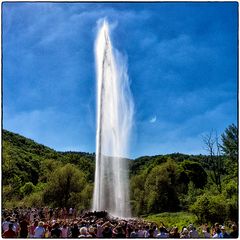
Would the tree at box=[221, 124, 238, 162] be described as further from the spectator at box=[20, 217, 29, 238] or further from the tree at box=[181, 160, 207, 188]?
the spectator at box=[20, 217, 29, 238]

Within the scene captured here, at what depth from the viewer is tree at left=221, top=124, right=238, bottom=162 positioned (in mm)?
25922

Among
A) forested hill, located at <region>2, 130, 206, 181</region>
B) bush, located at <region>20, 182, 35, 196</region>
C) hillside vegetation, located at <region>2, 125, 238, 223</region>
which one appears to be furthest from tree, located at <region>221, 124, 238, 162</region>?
bush, located at <region>20, 182, 35, 196</region>

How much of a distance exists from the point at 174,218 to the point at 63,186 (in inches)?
232

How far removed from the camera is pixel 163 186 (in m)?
26.8

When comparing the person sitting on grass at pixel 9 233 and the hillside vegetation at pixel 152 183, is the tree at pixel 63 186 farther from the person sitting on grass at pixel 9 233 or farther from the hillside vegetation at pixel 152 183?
the person sitting on grass at pixel 9 233

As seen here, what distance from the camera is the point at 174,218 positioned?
23.0 m

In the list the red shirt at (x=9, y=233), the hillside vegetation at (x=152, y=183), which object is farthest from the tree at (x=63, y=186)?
the red shirt at (x=9, y=233)

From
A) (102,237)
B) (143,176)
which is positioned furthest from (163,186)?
(102,237)

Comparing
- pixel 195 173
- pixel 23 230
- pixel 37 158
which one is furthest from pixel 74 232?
pixel 37 158

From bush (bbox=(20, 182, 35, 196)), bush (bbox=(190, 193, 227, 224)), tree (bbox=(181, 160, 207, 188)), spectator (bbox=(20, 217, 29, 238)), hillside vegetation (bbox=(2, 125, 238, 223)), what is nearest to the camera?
spectator (bbox=(20, 217, 29, 238))

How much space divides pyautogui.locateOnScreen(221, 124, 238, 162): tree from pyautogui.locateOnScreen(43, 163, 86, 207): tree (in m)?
7.94

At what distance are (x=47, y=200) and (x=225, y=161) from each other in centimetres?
1029

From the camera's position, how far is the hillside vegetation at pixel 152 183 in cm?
2289

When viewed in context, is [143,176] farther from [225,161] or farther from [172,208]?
[225,161]
